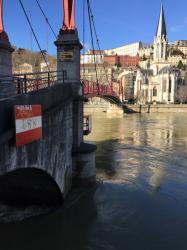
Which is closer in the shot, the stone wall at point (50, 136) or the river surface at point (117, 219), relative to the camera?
the stone wall at point (50, 136)

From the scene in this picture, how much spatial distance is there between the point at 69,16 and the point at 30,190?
7.92m

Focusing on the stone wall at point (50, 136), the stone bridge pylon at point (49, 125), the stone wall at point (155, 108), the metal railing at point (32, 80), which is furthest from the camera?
the stone wall at point (155, 108)

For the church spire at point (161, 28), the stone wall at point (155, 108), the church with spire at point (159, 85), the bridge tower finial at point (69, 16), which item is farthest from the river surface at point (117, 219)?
the church spire at point (161, 28)

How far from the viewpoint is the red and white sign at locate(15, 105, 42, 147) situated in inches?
328

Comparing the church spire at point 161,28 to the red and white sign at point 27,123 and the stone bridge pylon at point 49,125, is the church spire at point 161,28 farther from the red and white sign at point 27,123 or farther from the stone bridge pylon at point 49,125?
the red and white sign at point 27,123

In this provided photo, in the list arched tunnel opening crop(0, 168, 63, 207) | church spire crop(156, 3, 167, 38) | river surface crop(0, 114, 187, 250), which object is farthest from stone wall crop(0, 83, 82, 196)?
church spire crop(156, 3, 167, 38)

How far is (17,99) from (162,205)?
9.70 m

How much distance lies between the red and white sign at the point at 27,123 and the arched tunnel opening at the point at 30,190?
1.59m

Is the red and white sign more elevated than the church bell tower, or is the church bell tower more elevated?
the church bell tower

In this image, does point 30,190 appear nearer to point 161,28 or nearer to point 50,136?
point 50,136

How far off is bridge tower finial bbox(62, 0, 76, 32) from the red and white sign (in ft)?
23.6

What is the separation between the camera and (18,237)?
12.3 metres

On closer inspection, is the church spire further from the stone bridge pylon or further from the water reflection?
the stone bridge pylon

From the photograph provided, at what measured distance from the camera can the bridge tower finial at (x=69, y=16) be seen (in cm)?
1568
